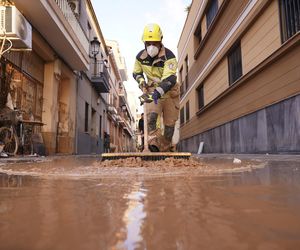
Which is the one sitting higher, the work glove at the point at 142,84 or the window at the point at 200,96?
the window at the point at 200,96

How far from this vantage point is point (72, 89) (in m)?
10.7

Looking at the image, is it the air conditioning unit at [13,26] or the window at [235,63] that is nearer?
the air conditioning unit at [13,26]

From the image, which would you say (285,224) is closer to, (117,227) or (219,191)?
(117,227)

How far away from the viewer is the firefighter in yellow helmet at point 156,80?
375 cm

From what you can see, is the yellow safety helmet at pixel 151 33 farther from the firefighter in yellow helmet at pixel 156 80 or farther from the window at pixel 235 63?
the window at pixel 235 63

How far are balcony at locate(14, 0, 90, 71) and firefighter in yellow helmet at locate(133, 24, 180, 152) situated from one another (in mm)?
3707

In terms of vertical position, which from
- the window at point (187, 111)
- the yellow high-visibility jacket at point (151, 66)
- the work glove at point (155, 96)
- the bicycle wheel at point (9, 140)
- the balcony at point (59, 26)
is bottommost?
the bicycle wheel at point (9, 140)

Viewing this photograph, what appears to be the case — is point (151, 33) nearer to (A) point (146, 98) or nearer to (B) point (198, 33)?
(A) point (146, 98)

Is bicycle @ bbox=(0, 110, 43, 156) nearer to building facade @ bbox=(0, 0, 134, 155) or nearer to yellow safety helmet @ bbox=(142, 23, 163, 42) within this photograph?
building facade @ bbox=(0, 0, 134, 155)

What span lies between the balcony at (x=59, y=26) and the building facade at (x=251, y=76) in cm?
454

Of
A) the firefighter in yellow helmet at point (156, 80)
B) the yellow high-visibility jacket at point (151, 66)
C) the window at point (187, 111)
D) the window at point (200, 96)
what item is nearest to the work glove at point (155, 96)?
the firefighter in yellow helmet at point (156, 80)

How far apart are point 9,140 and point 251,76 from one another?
5137 mm

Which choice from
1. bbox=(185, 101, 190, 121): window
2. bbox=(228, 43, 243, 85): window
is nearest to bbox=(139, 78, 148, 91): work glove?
bbox=(228, 43, 243, 85): window

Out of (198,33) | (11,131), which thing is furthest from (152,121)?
(198,33)
